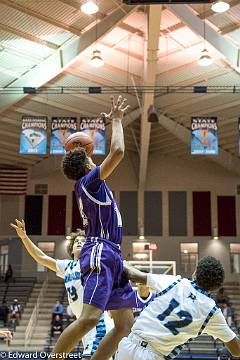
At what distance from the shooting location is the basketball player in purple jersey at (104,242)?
3850 millimetres

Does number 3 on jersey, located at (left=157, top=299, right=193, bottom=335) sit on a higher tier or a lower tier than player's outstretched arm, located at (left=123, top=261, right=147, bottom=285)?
lower

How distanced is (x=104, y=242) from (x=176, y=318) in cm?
78

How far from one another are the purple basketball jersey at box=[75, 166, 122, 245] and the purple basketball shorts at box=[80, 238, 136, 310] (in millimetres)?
77

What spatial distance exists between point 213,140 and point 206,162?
15.3 metres

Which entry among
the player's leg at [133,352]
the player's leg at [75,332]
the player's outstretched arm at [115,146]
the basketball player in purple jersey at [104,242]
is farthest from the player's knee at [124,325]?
the player's outstretched arm at [115,146]

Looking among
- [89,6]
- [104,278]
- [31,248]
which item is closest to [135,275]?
[104,278]

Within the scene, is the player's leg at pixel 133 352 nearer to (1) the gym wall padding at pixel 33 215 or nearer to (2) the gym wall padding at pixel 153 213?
(2) the gym wall padding at pixel 153 213

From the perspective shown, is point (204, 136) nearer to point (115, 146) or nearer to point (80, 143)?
point (80, 143)

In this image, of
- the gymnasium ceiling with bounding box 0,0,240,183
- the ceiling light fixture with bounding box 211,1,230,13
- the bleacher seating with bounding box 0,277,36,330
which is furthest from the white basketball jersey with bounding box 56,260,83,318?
the bleacher seating with bounding box 0,277,36,330

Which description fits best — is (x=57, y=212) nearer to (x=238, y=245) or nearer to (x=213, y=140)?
(x=238, y=245)

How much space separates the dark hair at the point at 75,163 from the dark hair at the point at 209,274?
1223 millimetres

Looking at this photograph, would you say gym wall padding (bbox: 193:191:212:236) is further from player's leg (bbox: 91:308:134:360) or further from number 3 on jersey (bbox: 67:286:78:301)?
player's leg (bbox: 91:308:134:360)

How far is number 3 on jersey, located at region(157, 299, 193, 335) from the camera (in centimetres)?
367

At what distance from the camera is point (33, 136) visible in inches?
717
